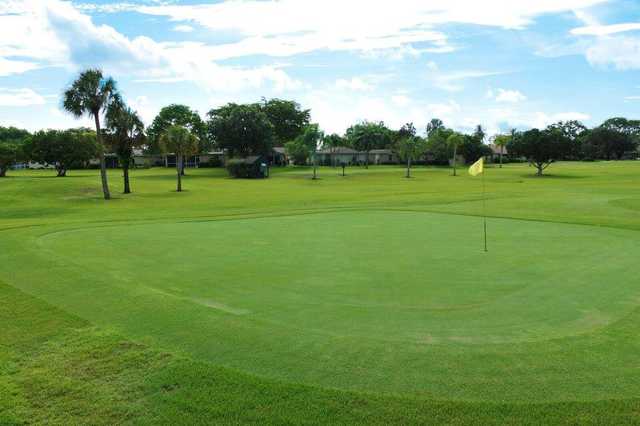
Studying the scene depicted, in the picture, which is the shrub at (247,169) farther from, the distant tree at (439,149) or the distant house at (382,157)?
the distant house at (382,157)

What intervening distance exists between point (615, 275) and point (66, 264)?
1187cm

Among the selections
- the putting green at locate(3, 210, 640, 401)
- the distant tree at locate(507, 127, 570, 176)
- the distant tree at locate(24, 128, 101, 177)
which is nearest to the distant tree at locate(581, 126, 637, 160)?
the distant tree at locate(507, 127, 570, 176)

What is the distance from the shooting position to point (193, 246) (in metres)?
14.5

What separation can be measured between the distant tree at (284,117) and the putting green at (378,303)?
123 metres

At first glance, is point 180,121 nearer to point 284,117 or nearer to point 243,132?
point 243,132

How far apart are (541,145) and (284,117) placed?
73.1 metres

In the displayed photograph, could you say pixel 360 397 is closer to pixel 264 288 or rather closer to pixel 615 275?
pixel 264 288

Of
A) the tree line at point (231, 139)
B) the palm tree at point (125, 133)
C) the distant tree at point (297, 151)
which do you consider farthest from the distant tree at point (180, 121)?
the palm tree at point (125, 133)

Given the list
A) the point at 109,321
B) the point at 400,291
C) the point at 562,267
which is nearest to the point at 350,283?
the point at 400,291

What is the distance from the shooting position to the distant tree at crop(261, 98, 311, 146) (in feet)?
446

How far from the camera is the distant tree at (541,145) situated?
7900 centimetres

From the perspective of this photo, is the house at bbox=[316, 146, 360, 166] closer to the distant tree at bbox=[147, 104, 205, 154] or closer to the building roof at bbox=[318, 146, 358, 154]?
the building roof at bbox=[318, 146, 358, 154]

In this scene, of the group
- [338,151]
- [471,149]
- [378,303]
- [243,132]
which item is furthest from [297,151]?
[378,303]

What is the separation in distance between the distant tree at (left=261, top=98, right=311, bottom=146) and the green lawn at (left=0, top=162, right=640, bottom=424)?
124010mm
